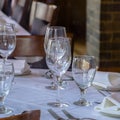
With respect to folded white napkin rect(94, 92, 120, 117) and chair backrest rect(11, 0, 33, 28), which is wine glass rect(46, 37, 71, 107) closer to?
folded white napkin rect(94, 92, 120, 117)

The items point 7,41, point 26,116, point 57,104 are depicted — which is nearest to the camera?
point 26,116

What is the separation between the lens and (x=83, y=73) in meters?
1.31

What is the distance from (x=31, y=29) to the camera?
2936 mm

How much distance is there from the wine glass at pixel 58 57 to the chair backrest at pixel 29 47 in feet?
1.87

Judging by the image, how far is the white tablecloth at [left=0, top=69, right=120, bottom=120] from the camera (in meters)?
1.22

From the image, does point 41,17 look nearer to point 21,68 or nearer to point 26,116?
point 21,68

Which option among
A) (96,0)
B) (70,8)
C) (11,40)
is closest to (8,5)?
(96,0)

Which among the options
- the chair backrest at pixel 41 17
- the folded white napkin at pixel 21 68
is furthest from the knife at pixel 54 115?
the chair backrest at pixel 41 17

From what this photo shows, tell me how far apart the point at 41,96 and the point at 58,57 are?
0.48 feet

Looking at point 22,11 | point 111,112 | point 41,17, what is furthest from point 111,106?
point 22,11

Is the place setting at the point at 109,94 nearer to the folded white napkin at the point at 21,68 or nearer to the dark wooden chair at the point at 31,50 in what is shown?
the folded white napkin at the point at 21,68

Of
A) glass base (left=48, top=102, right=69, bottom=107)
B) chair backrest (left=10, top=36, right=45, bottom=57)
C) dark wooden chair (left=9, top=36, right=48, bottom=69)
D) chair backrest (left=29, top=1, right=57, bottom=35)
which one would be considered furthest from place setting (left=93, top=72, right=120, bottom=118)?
chair backrest (left=29, top=1, right=57, bottom=35)

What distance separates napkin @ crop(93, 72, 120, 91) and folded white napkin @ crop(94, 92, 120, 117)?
7.5 inches

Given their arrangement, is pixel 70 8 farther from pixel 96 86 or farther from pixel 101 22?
pixel 96 86
